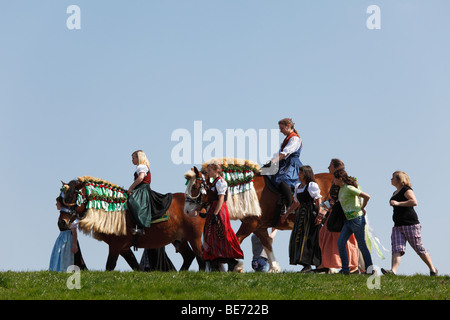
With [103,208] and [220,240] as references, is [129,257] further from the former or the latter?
[220,240]

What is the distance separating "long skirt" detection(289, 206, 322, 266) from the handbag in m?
0.64

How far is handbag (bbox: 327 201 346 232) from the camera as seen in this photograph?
1305 cm

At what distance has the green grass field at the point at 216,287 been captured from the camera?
10.8m

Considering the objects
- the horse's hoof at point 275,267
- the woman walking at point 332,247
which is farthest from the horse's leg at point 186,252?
the woman walking at point 332,247

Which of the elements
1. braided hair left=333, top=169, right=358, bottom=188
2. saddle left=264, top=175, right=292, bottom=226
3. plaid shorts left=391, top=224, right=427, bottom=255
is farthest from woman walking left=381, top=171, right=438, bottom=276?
saddle left=264, top=175, right=292, bottom=226

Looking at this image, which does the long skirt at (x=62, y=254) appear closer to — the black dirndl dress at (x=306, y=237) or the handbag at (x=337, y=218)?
the black dirndl dress at (x=306, y=237)

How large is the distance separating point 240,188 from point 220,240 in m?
2.07

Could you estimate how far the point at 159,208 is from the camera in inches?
612

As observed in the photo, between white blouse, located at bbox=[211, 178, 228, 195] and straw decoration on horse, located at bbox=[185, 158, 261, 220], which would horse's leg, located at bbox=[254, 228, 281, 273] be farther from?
white blouse, located at bbox=[211, 178, 228, 195]

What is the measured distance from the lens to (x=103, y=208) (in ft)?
50.3

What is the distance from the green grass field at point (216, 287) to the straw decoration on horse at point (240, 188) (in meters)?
2.50

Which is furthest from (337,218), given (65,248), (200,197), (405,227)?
(65,248)
